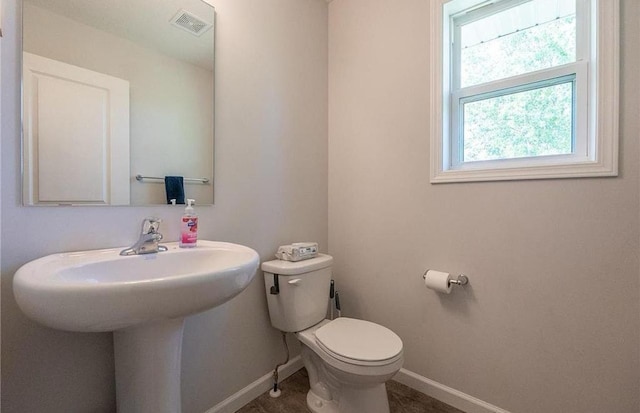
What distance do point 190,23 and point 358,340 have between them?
1570 mm

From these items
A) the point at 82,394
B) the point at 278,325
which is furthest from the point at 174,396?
the point at 278,325

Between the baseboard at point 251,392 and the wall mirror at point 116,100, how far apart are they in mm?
962

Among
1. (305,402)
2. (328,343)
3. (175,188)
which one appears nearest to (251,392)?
(305,402)

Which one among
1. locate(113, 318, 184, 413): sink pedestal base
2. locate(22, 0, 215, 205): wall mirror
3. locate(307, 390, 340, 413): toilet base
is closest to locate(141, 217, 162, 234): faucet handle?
locate(22, 0, 215, 205): wall mirror

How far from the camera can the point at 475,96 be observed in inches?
54.7

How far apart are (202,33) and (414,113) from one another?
1.11 m

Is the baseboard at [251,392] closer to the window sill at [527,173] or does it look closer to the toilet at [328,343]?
the toilet at [328,343]

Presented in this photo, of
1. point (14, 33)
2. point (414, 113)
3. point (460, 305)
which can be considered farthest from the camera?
point (414, 113)

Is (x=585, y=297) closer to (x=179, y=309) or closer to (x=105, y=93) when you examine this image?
(x=179, y=309)

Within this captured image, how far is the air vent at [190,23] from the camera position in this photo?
3.68 ft

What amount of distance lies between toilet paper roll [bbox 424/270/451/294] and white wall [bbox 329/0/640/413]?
0.08 m

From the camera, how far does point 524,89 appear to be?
4.12ft

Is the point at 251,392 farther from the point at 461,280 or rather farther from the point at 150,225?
the point at 461,280

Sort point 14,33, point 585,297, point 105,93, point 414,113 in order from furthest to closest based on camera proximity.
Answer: point 414,113, point 585,297, point 105,93, point 14,33
